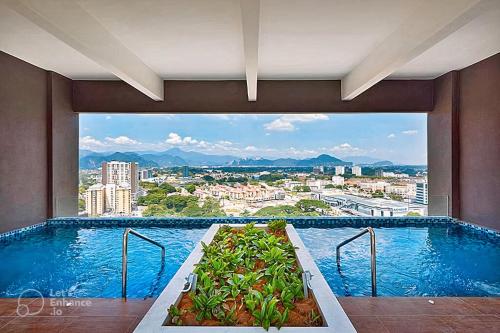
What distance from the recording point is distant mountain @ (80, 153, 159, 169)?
845 cm

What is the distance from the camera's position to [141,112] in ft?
25.7

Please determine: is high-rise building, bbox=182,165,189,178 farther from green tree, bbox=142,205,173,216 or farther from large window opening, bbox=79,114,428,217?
green tree, bbox=142,205,173,216

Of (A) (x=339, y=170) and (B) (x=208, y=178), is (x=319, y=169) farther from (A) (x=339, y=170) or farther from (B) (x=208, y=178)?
(B) (x=208, y=178)

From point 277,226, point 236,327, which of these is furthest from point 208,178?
point 236,327

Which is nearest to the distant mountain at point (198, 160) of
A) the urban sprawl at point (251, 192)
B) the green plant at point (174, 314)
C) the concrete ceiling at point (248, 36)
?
the urban sprawl at point (251, 192)

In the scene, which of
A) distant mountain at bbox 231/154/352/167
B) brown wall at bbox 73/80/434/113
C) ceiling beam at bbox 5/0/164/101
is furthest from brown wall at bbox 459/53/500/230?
ceiling beam at bbox 5/0/164/101

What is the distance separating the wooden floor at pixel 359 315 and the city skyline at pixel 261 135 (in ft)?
22.7

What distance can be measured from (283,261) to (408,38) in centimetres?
343

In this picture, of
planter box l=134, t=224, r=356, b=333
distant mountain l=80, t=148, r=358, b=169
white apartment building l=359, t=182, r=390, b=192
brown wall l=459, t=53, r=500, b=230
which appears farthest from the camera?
distant mountain l=80, t=148, r=358, b=169

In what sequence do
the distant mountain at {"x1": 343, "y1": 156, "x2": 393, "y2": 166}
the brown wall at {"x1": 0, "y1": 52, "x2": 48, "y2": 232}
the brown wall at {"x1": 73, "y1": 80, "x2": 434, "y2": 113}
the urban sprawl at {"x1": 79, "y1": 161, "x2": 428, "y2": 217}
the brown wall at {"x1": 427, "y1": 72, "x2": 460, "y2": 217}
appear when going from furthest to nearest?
1. the distant mountain at {"x1": 343, "y1": 156, "x2": 393, "y2": 166}
2. the urban sprawl at {"x1": 79, "y1": 161, "x2": 428, "y2": 217}
3. the brown wall at {"x1": 73, "y1": 80, "x2": 434, "y2": 113}
4. the brown wall at {"x1": 427, "y1": 72, "x2": 460, "y2": 217}
5. the brown wall at {"x1": 0, "y1": 52, "x2": 48, "y2": 232}

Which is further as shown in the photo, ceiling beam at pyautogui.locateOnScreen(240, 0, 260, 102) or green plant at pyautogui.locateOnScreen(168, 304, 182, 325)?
ceiling beam at pyautogui.locateOnScreen(240, 0, 260, 102)

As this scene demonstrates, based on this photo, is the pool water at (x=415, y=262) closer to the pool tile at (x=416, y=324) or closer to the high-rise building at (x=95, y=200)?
the pool tile at (x=416, y=324)

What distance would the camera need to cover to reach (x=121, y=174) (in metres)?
8.50

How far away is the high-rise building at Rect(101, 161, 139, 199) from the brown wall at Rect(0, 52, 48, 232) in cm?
163
